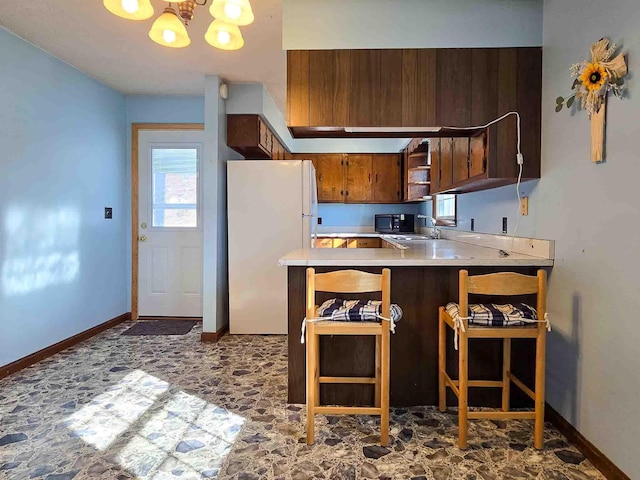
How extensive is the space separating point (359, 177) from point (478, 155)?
133 inches

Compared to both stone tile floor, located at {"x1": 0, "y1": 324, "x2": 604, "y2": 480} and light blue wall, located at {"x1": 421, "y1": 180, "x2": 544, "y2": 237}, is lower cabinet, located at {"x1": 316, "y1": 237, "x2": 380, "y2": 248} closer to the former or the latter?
light blue wall, located at {"x1": 421, "y1": 180, "x2": 544, "y2": 237}

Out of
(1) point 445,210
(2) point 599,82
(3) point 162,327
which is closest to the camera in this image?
(2) point 599,82

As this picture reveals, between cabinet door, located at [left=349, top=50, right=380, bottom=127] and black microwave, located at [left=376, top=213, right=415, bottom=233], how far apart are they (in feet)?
10.7

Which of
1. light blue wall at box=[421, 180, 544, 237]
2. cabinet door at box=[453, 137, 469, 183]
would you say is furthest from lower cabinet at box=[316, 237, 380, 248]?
cabinet door at box=[453, 137, 469, 183]

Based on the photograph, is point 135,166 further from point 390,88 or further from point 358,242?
point 390,88

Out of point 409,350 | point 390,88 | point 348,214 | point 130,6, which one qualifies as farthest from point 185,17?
point 348,214

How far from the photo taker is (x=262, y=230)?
3.74 m

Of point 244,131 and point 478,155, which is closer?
point 478,155

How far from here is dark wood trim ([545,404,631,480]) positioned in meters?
1.60

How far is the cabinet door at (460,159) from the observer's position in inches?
103

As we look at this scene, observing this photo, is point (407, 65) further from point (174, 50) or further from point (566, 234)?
point (174, 50)

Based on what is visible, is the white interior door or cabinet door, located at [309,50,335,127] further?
the white interior door

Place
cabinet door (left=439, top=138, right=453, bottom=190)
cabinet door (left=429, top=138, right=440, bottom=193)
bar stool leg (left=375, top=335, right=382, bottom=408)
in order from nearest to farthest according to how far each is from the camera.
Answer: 1. bar stool leg (left=375, top=335, right=382, bottom=408)
2. cabinet door (left=439, top=138, right=453, bottom=190)
3. cabinet door (left=429, top=138, right=440, bottom=193)

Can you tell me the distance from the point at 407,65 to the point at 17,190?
2.83 m
